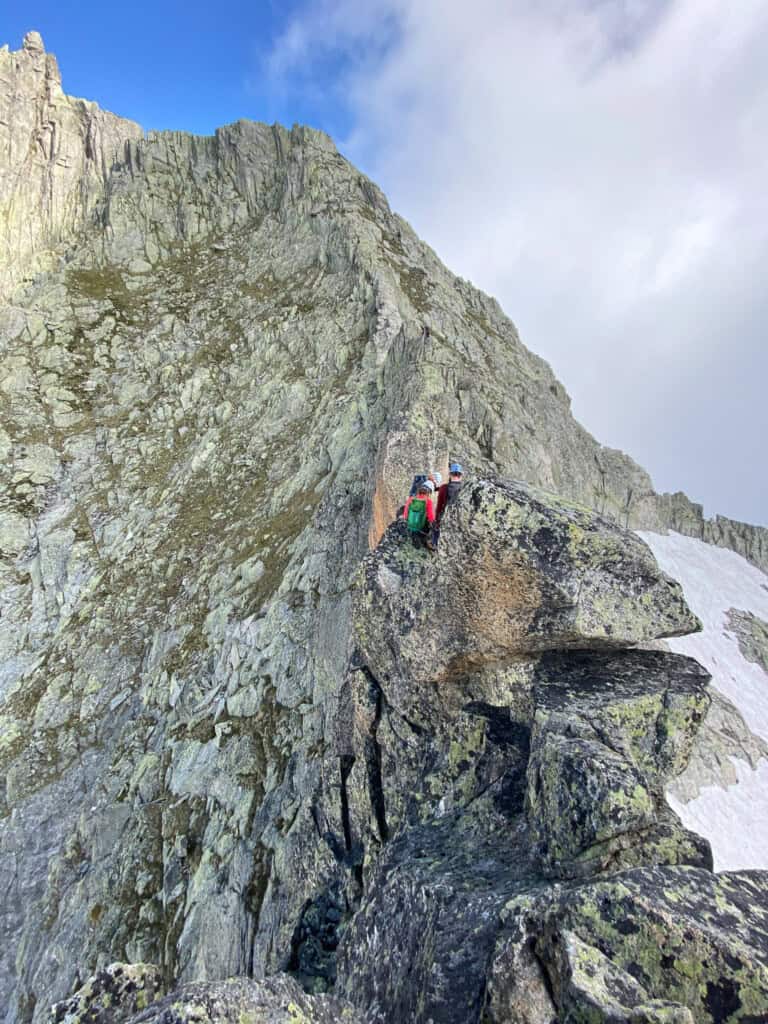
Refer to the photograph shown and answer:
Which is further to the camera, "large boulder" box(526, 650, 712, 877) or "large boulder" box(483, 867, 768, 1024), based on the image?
"large boulder" box(526, 650, 712, 877)

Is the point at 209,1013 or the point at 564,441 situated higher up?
the point at 564,441

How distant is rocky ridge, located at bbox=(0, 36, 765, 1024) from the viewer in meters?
9.41

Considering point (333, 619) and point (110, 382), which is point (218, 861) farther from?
point (110, 382)

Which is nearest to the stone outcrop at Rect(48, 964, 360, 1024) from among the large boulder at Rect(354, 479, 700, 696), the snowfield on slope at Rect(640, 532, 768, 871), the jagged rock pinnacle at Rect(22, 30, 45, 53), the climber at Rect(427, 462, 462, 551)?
the large boulder at Rect(354, 479, 700, 696)

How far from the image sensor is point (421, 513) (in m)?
11.9

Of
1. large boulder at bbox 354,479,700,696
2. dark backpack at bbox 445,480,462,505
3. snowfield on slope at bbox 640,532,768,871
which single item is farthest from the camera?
snowfield on slope at bbox 640,532,768,871

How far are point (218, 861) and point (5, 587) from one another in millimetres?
26494

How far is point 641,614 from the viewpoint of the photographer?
9.02 metres

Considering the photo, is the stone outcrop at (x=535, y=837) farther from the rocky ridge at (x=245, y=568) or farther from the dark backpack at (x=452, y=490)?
the dark backpack at (x=452, y=490)

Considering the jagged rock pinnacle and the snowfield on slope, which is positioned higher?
the jagged rock pinnacle

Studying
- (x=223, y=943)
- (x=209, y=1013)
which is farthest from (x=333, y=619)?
(x=209, y=1013)

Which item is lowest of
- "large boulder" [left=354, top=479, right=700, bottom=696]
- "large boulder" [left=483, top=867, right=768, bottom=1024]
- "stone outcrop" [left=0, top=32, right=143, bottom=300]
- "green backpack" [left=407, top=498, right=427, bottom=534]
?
"large boulder" [left=483, top=867, right=768, bottom=1024]

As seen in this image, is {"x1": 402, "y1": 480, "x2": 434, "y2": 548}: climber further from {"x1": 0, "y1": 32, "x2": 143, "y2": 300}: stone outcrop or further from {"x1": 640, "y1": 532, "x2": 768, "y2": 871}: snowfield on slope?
{"x1": 0, "y1": 32, "x2": 143, "y2": 300}: stone outcrop

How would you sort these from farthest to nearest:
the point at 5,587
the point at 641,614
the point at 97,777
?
the point at 5,587 → the point at 97,777 → the point at 641,614
